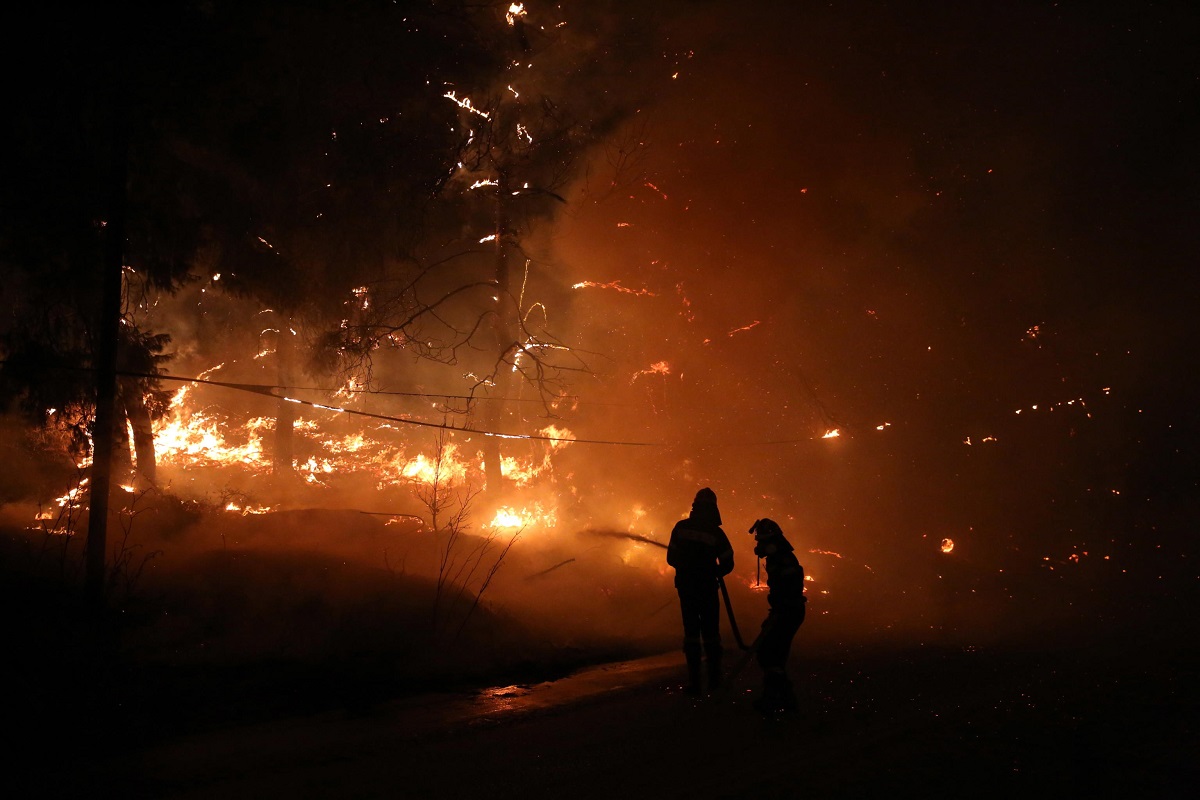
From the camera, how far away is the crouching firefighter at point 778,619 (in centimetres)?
623

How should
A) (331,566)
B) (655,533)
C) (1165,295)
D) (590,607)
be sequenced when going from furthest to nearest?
1. (1165,295)
2. (655,533)
3. (590,607)
4. (331,566)

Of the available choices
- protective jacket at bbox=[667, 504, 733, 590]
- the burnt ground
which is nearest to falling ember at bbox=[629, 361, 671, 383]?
the burnt ground

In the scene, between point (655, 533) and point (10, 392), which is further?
point (655, 533)

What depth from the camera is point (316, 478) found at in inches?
811

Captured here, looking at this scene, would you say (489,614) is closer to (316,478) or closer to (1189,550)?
(316,478)

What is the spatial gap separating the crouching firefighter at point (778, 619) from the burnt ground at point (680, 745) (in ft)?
0.66

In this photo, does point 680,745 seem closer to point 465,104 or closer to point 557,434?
point 557,434

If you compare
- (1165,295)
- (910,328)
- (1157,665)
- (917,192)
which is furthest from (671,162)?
(1157,665)

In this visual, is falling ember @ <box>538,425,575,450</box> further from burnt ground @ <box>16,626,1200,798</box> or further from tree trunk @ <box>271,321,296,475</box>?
burnt ground @ <box>16,626,1200,798</box>

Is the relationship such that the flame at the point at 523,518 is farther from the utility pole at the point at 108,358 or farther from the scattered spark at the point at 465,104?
the utility pole at the point at 108,358

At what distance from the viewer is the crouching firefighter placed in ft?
20.4

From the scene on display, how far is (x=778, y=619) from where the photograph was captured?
6.30 meters

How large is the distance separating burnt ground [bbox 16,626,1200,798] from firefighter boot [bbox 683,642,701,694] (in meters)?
0.19

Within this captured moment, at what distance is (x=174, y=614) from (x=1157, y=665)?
11.4m
